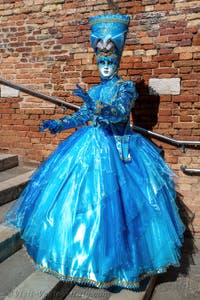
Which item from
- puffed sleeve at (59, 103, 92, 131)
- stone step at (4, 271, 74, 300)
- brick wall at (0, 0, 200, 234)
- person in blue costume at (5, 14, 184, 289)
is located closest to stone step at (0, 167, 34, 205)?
brick wall at (0, 0, 200, 234)

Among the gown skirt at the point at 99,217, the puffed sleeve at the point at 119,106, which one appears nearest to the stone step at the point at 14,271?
the gown skirt at the point at 99,217

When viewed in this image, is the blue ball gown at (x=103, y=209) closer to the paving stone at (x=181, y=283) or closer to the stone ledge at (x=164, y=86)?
the paving stone at (x=181, y=283)

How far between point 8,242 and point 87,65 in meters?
2.37

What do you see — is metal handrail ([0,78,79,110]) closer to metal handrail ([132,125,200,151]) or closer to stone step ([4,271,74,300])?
metal handrail ([132,125,200,151])

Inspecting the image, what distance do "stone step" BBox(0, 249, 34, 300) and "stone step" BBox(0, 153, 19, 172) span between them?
1.62 meters

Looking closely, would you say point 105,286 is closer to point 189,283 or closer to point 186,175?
point 189,283

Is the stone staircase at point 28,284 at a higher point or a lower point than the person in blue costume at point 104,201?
lower

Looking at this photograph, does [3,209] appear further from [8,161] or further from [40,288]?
[40,288]

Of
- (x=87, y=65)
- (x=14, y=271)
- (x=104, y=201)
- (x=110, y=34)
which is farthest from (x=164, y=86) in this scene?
(x=14, y=271)

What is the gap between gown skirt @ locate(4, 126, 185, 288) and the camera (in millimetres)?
2543

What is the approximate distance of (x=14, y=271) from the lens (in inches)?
111

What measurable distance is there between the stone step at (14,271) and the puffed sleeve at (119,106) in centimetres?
137

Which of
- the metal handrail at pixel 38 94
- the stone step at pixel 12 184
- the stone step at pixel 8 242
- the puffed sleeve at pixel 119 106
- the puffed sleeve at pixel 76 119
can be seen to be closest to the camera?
the puffed sleeve at pixel 119 106

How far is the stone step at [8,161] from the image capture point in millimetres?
4510
